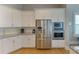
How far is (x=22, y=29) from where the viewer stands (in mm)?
7809

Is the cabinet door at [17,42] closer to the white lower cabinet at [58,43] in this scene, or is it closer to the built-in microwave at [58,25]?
the white lower cabinet at [58,43]

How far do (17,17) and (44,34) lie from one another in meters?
1.44

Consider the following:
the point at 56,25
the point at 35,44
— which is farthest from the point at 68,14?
the point at 35,44

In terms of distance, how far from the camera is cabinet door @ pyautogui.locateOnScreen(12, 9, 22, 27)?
21.5 ft

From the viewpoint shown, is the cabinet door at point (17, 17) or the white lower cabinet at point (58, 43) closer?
the cabinet door at point (17, 17)

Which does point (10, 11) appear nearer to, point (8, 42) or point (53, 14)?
point (8, 42)

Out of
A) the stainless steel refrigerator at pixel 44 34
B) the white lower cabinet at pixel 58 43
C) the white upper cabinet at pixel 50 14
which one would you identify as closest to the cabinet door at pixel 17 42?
the stainless steel refrigerator at pixel 44 34

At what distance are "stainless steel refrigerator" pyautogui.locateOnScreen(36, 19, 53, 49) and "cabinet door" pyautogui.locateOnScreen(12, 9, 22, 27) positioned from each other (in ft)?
3.07

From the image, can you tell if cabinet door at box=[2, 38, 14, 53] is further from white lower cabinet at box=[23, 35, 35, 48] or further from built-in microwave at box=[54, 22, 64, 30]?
built-in microwave at box=[54, 22, 64, 30]

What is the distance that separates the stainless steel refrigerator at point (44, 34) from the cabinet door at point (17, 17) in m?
0.94

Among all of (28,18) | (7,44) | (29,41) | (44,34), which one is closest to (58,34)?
(44,34)

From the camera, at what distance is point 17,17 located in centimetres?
694

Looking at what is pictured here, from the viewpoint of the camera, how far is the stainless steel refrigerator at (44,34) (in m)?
6.92
